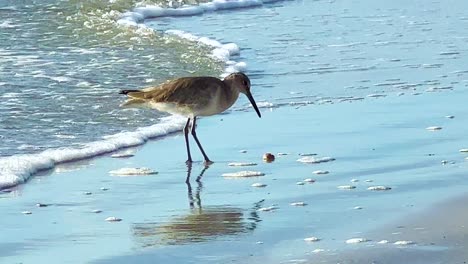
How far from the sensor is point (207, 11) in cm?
1869

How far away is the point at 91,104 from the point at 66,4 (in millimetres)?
8118

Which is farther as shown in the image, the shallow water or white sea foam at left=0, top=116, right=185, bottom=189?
the shallow water

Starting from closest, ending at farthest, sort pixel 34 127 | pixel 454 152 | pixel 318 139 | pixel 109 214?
1. pixel 109 214
2. pixel 454 152
3. pixel 318 139
4. pixel 34 127

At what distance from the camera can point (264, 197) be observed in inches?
285

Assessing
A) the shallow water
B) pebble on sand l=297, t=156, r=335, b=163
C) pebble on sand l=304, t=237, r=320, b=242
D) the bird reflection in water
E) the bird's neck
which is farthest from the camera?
the shallow water

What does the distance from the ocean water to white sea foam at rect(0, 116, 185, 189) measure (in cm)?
1

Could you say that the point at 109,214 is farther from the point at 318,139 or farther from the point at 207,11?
the point at 207,11

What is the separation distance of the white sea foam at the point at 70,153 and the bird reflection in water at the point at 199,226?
1378mm

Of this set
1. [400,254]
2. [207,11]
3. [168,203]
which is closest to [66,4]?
[207,11]

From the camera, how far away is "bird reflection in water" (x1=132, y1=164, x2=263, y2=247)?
6.30 meters

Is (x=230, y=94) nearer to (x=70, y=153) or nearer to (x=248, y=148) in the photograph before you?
(x=248, y=148)

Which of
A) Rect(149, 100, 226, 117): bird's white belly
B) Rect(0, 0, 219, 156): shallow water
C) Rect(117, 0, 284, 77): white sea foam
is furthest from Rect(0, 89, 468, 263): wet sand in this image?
Rect(117, 0, 284, 77): white sea foam

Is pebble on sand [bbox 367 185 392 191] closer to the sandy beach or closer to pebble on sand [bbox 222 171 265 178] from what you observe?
the sandy beach

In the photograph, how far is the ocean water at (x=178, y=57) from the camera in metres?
9.62
